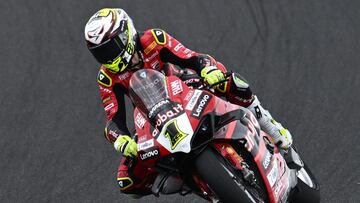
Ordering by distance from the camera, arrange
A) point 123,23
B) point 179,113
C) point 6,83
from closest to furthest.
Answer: point 179,113 < point 123,23 < point 6,83

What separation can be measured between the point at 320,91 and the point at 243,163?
4.37 metres

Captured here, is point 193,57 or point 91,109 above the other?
point 193,57

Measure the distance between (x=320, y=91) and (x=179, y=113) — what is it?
461 centimetres

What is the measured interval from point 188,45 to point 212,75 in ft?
16.6

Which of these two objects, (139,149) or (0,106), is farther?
(0,106)

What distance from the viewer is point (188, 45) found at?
1077 cm

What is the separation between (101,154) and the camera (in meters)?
8.36

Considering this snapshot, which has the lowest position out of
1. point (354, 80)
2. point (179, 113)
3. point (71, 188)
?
point (354, 80)

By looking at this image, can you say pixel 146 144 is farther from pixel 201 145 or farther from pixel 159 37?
pixel 159 37

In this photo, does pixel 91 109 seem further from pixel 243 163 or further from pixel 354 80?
pixel 243 163

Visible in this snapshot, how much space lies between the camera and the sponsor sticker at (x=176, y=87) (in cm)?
529

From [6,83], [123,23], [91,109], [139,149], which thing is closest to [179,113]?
[139,149]

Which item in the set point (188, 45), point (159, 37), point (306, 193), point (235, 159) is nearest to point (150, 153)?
point (235, 159)

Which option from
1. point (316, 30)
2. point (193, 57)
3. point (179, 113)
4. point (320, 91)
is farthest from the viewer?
point (316, 30)
